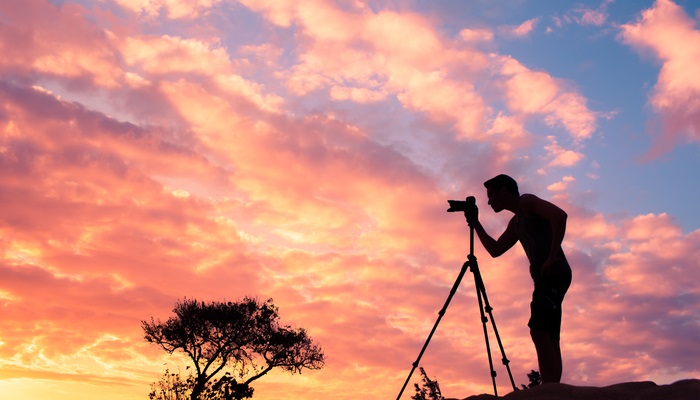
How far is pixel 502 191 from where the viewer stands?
7.34 m

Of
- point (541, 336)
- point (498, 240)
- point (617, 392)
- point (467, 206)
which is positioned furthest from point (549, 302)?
point (467, 206)

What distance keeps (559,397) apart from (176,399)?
1222 inches

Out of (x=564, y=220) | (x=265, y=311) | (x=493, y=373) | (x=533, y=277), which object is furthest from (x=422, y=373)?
(x=265, y=311)

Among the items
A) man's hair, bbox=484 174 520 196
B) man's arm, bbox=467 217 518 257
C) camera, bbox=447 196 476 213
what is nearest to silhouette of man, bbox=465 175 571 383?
man's hair, bbox=484 174 520 196

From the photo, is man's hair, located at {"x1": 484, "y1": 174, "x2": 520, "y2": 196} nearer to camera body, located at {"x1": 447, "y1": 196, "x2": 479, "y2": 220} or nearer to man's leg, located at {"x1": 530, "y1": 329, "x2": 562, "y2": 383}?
camera body, located at {"x1": 447, "y1": 196, "x2": 479, "y2": 220}

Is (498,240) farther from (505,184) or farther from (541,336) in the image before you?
(541,336)

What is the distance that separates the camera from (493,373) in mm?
7664

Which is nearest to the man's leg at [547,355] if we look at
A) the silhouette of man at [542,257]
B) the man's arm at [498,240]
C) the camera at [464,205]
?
the silhouette of man at [542,257]

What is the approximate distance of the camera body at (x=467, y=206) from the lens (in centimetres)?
790

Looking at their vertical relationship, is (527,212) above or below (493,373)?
above

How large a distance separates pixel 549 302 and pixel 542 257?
51 centimetres

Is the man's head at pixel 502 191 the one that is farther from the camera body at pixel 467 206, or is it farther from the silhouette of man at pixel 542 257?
the camera body at pixel 467 206

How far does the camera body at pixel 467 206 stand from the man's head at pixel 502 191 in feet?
1.61

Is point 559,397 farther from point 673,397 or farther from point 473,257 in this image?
point 473,257
